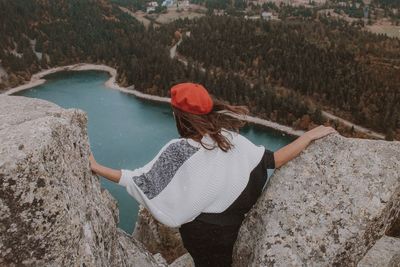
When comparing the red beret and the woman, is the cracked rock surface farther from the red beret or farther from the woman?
the red beret

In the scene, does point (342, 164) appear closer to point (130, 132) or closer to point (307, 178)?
point (307, 178)

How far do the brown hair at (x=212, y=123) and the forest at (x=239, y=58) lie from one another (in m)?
85.0

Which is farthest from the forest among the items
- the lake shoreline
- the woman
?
the woman

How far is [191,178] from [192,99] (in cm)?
92

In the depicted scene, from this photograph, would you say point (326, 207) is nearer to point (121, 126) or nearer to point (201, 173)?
point (201, 173)

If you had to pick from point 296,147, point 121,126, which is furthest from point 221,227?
point 121,126

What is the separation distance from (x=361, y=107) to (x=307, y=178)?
9389 cm

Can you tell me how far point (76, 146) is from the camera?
5945mm

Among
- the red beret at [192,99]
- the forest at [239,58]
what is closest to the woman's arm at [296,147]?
the red beret at [192,99]

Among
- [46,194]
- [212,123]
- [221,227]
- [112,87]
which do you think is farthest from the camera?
[112,87]

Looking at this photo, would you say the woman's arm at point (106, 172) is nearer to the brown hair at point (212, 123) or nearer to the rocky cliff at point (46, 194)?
the rocky cliff at point (46, 194)

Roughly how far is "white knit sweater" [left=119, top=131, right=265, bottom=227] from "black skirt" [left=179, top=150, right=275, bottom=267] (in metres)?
0.13

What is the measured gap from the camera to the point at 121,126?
9625cm

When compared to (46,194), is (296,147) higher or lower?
lower
